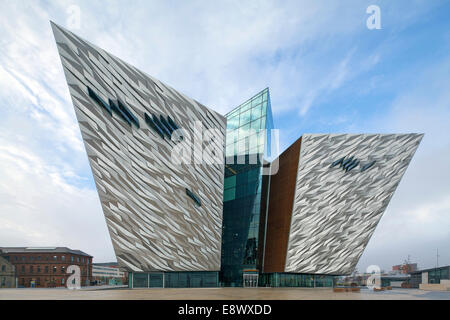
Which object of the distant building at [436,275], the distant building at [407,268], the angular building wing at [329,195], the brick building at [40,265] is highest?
the angular building wing at [329,195]

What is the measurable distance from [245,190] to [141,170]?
51.3ft

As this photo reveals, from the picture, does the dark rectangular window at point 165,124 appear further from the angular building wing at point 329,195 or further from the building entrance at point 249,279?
the building entrance at point 249,279

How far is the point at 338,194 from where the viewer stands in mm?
36375

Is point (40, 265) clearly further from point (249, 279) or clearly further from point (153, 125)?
point (153, 125)

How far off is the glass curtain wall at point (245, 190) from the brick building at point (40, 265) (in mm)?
30971

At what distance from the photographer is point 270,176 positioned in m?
40.7

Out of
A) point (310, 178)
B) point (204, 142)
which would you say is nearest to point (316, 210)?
point (310, 178)

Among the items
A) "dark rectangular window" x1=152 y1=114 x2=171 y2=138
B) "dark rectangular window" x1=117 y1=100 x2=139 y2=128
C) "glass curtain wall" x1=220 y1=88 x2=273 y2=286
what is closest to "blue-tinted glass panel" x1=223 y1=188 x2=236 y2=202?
"glass curtain wall" x1=220 y1=88 x2=273 y2=286

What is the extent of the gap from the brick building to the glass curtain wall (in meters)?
31.0

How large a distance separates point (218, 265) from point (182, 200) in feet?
31.1

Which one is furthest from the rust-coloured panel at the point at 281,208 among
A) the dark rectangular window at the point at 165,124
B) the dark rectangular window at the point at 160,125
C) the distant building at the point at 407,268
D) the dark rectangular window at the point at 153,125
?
the distant building at the point at 407,268

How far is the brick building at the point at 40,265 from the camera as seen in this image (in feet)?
185

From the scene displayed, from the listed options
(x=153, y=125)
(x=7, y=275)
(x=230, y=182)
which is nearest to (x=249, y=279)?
(x=230, y=182)
